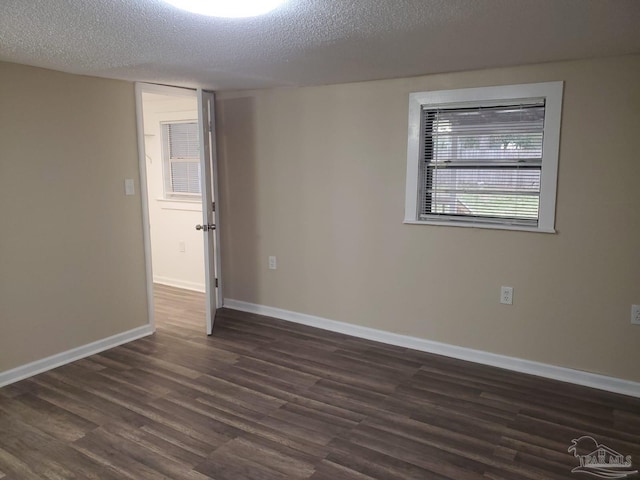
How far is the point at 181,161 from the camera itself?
566 cm

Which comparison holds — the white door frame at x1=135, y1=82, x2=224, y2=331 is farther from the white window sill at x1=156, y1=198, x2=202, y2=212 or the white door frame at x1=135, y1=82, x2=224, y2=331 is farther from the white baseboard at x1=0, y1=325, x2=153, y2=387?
the white window sill at x1=156, y1=198, x2=202, y2=212

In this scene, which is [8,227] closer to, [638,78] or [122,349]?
[122,349]

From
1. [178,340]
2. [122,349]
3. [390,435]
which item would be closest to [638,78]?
[390,435]

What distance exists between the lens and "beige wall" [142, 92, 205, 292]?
554 cm

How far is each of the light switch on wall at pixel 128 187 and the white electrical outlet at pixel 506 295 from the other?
117 inches

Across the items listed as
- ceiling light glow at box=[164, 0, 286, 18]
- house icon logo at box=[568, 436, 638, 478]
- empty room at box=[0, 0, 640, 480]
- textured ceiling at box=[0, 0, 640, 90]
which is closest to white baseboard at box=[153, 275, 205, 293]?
empty room at box=[0, 0, 640, 480]

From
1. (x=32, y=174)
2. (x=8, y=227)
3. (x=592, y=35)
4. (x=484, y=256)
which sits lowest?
(x=484, y=256)

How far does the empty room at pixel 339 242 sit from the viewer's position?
2.40 m

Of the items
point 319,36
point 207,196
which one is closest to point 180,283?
point 207,196

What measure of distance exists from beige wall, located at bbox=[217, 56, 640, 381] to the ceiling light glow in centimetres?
188

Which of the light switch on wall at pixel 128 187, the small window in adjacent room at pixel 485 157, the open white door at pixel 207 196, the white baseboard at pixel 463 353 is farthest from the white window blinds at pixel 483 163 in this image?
the light switch on wall at pixel 128 187

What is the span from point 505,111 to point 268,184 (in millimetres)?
2137

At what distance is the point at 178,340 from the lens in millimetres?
4082

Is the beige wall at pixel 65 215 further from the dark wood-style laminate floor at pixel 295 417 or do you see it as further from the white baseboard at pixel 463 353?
the white baseboard at pixel 463 353
